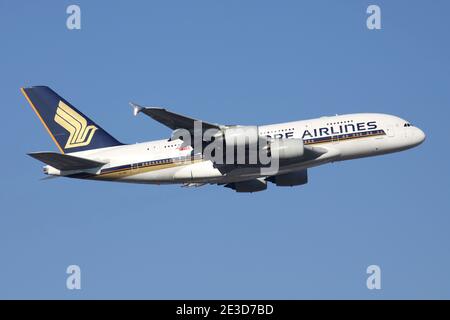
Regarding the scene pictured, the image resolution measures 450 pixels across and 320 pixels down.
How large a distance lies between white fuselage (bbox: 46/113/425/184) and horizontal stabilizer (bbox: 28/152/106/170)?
0.44 meters

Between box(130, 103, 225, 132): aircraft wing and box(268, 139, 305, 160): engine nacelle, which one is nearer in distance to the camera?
box(130, 103, 225, 132): aircraft wing

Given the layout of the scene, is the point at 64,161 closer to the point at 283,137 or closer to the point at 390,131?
the point at 283,137

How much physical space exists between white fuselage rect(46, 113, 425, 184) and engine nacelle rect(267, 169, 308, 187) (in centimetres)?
292

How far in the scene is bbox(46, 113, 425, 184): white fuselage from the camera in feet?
182

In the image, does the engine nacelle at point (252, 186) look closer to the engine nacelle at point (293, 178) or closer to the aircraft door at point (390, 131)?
the engine nacelle at point (293, 178)

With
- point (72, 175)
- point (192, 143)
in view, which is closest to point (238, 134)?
point (192, 143)

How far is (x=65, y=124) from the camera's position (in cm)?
6062

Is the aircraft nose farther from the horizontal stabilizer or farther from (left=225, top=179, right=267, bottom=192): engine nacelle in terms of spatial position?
the horizontal stabilizer

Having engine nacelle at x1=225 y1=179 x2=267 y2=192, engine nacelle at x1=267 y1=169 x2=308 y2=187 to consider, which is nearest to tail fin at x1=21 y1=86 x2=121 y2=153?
engine nacelle at x1=225 y1=179 x2=267 y2=192

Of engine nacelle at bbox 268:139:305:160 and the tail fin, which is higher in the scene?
the tail fin

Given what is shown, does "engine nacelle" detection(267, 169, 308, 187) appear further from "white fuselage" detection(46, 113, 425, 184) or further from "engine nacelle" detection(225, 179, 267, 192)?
"white fuselage" detection(46, 113, 425, 184)

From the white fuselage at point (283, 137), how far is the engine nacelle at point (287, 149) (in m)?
1.39

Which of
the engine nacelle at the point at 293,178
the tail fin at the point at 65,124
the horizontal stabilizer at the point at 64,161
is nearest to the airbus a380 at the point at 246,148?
the horizontal stabilizer at the point at 64,161

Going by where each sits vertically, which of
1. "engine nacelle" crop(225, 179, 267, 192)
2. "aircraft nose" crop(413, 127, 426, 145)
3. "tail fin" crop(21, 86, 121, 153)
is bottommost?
"engine nacelle" crop(225, 179, 267, 192)
